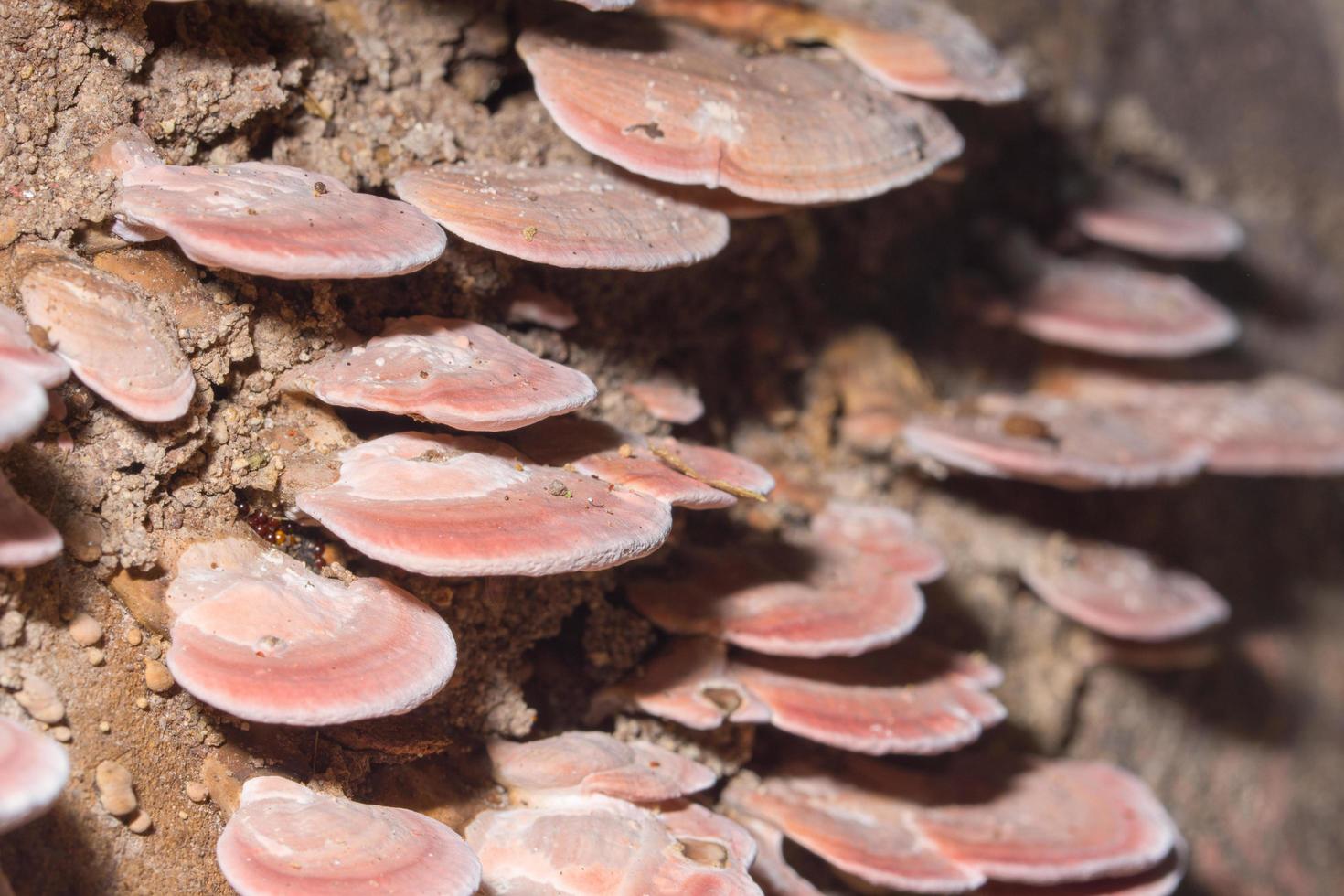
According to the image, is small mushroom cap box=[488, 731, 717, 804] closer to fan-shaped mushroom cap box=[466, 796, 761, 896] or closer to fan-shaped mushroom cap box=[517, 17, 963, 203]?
fan-shaped mushroom cap box=[466, 796, 761, 896]

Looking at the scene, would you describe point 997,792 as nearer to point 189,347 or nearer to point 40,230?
point 189,347

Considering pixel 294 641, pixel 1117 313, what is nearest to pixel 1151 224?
pixel 1117 313

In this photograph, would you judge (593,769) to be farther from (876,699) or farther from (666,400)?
(666,400)

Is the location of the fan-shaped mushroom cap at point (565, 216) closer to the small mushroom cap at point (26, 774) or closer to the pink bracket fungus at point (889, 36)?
the pink bracket fungus at point (889, 36)

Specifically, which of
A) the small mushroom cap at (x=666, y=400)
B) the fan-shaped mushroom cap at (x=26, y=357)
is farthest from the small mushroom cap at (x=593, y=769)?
the fan-shaped mushroom cap at (x=26, y=357)

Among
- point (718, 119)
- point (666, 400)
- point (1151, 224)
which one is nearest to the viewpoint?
point (718, 119)

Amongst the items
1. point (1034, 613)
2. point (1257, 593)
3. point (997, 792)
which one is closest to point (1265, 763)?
point (1257, 593)

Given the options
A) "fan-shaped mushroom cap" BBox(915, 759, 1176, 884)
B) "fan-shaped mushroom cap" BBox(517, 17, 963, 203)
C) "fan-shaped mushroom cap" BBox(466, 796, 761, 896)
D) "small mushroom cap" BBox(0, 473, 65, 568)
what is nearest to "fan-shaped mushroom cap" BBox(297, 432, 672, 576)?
"small mushroom cap" BBox(0, 473, 65, 568)
